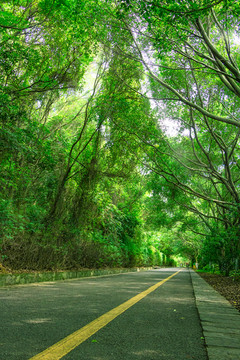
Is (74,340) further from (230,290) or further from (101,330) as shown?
(230,290)

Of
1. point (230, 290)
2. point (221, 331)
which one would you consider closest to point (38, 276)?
point (221, 331)

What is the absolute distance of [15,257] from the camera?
7996mm

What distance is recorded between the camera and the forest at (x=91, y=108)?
794 centimetres

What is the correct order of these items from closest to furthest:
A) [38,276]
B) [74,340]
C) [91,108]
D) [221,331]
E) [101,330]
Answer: [74,340] → [101,330] → [221,331] → [38,276] → [91,108]

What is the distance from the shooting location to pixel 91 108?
1166 cm

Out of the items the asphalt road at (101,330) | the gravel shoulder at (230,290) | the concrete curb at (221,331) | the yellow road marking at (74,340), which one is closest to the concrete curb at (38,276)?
the asphalt road at (101,330)

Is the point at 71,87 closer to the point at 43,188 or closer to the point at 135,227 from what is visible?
the point at 43,188

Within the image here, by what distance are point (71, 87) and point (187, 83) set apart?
5181 mm

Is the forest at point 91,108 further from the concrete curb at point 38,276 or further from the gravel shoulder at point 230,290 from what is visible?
the gravel shoulder at point 230,290

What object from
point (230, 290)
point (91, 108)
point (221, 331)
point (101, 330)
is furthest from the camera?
point (91, 108)

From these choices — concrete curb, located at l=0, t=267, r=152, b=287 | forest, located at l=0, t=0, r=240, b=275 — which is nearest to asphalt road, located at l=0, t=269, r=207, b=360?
concrete curb, located at l=0, t=267, r=152, b=287

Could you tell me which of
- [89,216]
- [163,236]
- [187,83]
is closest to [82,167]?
[89,216]

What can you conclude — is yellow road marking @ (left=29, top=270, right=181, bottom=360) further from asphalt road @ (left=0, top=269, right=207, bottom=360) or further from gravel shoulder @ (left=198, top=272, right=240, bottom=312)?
gravel shoulder @ (left=198, top=272, right=240, bottom=312)

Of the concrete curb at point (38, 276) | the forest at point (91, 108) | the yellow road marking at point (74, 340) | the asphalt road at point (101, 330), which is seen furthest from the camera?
the forest at point (91, 108)
